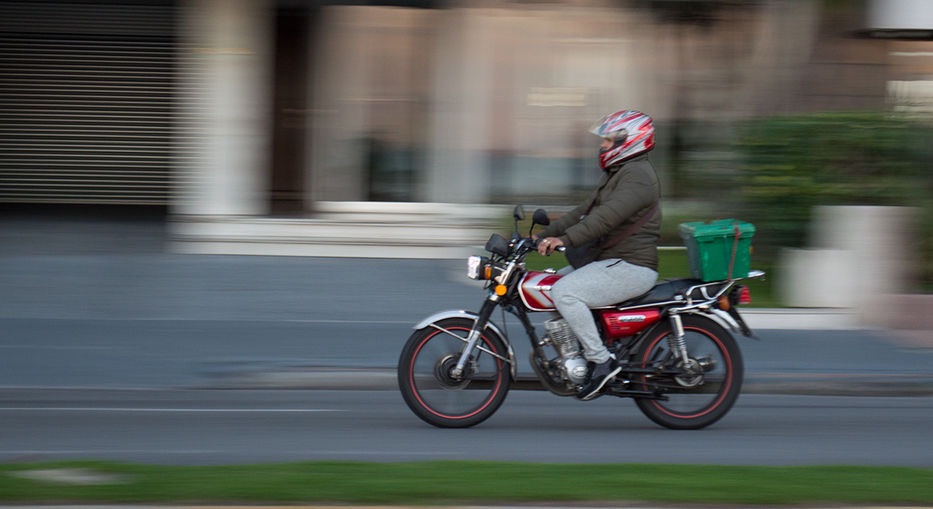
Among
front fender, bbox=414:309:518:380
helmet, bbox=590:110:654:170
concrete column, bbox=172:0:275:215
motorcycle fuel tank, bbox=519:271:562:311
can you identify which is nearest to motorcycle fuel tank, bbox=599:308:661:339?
motorcycle fuel tank, bbox=519:271:562:311

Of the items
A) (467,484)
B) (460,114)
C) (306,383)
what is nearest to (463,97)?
(460,114)

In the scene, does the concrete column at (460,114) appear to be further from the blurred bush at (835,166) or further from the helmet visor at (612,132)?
the helmet visor at (612,132)

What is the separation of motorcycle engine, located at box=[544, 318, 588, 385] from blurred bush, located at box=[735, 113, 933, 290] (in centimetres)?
498

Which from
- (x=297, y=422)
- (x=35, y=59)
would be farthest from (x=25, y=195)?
(x=297, y=422)

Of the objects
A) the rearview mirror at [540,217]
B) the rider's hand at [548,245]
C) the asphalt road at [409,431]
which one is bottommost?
the asphalt road at [409,431]

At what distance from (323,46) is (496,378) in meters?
8.05

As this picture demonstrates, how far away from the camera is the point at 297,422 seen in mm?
7262

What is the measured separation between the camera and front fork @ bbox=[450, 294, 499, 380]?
6.93 metres

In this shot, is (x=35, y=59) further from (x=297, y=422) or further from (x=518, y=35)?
(x=297, y=422)

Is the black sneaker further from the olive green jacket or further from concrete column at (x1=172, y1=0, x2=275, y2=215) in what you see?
concrete column at (x1=172, y1=0, x2=275, y2=215)

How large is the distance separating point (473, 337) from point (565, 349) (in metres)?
0.52

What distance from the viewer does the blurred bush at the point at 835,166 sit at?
11.1 meters

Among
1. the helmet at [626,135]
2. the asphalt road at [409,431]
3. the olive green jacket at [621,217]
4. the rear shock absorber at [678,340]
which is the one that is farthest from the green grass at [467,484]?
the helmet at [626,135]

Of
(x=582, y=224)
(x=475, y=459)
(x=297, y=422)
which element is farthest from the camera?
(x=297, y=422)
